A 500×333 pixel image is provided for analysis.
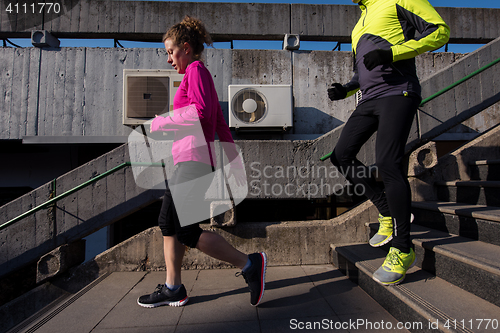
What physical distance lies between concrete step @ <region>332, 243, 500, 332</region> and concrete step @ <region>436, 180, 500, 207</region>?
104cm

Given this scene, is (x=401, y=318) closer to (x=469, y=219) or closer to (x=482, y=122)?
(x=469, y=219)

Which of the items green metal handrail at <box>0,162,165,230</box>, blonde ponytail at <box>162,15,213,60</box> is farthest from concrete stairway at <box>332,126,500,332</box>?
green metal handrail at <box>0,162,165,230</box>

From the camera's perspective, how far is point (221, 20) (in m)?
5.40

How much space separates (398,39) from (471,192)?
1.63 metres

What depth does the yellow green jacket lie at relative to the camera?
1.50 m

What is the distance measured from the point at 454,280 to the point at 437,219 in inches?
30.2

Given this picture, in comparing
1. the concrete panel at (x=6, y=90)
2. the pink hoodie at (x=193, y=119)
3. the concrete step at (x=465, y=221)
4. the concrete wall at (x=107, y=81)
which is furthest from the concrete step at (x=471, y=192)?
the concrete panel at (x=6, y=90)

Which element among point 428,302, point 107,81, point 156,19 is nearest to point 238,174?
point 428,302

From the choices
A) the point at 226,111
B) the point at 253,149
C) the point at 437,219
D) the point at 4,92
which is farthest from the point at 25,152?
the point at 437,219

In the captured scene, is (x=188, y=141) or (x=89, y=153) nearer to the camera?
(x=188, y=141)

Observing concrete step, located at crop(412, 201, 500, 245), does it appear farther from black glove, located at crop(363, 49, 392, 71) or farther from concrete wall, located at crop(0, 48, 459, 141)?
concrete wall, located at crop(0, 48, 459, 141)

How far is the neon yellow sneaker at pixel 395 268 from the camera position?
4.90ft

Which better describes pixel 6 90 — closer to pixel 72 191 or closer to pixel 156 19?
pixel 156 19

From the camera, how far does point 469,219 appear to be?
5.83ft
